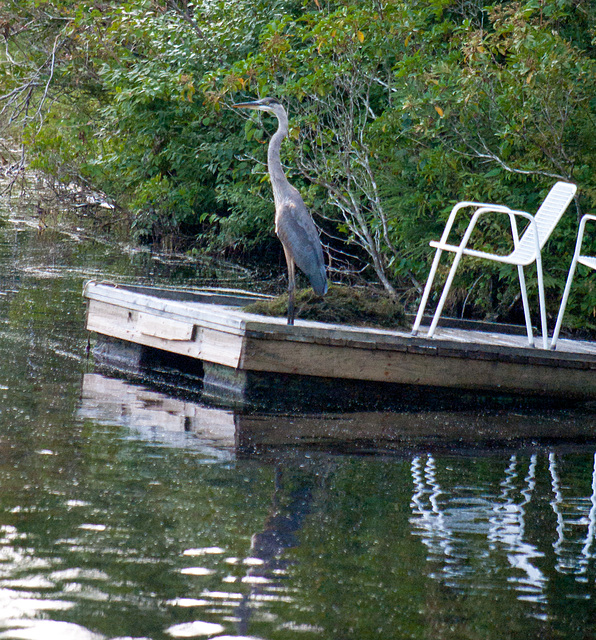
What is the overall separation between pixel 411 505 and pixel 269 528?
78 centimetres

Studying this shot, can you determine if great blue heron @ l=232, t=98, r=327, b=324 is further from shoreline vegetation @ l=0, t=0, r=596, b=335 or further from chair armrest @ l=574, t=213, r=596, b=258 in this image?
shoreline vegetation @ l=0, t=0, r=596, b=335

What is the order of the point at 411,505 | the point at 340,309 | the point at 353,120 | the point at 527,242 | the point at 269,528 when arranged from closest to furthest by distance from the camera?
1. the point at 269,528
2. the point at 411,505
3. the point at 527,242
4. the point at 340,309
5. the point at 353,120

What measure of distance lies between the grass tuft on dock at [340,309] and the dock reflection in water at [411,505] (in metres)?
1.17

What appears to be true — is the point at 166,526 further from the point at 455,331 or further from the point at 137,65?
the point at 137,65

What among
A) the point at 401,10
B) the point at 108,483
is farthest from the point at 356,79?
the point at 108,483

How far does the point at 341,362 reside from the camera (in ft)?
20.6

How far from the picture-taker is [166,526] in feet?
12.3

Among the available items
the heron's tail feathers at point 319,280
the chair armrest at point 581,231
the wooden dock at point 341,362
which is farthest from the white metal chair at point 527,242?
the heron's tail feathers at point 319,280

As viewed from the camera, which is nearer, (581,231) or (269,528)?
(269,528)

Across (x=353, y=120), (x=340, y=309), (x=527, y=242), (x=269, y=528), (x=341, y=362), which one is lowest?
(x=269, y=528)

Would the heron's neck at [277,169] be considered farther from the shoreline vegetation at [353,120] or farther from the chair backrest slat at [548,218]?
the shoreline vegetation at [353,120]

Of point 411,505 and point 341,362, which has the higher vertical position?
point 341,362

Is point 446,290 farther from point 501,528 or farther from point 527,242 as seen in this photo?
point 501,528

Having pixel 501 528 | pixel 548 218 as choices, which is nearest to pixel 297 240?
pixel 548 218
